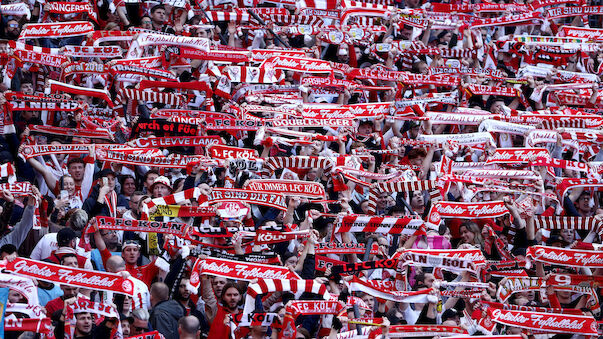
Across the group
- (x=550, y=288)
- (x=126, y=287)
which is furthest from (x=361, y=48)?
(x=126, y=287)

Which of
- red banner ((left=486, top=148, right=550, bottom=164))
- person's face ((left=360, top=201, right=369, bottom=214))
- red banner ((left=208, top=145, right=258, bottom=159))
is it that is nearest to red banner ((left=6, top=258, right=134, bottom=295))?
red banner ((left=208, top=145, right=258, bottom=159))

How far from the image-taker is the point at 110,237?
1398 centimetres

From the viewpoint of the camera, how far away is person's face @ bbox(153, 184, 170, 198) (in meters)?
15.0

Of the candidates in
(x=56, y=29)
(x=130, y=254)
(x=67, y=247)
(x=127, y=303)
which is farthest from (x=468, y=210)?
(x=56, y=29)

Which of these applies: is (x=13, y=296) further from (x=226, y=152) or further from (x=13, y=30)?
(x=13, y=30)

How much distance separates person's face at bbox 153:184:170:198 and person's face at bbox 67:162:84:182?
814 millimetres

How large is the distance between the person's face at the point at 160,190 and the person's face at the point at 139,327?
9.27 feet

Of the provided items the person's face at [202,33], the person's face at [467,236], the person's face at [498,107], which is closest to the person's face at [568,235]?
the person's face at [467,236]

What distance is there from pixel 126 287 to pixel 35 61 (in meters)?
5.54

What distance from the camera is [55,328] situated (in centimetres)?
1213

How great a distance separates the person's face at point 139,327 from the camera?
12.3 meters

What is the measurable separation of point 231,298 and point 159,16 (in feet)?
22.9

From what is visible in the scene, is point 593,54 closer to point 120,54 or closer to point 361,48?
point 361,48

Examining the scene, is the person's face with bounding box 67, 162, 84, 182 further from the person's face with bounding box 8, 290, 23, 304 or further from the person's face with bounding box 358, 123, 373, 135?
the person's face with bounding box 358, 123, 373, 135
